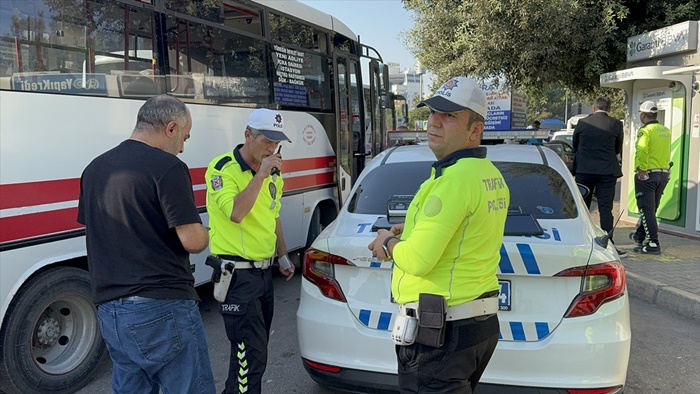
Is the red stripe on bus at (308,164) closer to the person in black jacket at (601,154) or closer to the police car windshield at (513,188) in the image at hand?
the police car windshield at (513,188)

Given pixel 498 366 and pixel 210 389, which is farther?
pixel 498 366

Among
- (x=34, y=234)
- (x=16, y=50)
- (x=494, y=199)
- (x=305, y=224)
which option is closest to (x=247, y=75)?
(x=305, y=224)

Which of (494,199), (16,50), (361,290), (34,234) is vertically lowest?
(361,290)

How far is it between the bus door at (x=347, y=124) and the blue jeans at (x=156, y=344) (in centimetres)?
527

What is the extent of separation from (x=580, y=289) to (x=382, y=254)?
1.34 metres

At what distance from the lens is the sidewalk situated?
5590 mm

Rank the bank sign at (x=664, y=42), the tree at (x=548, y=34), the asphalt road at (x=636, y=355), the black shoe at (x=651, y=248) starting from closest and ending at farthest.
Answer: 1. the asphalt road at (x=636, y=355)
2. the black shoe at (x=651, y=248)
3. the bank sign at (x=664, y=42)
4. the tree at (x=548, y=34)

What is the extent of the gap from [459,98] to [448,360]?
995mm

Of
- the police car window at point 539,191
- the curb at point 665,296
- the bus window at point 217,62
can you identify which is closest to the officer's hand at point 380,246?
the police car window at point 539,191

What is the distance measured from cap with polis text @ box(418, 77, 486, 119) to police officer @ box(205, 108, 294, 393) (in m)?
1.21

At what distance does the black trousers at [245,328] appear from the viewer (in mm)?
2963

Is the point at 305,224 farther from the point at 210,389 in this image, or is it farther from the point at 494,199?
the point at 494,199

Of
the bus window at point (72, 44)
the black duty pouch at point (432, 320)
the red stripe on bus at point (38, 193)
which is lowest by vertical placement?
the black duty pouch at point (432, 320)

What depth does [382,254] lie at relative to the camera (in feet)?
7.10
